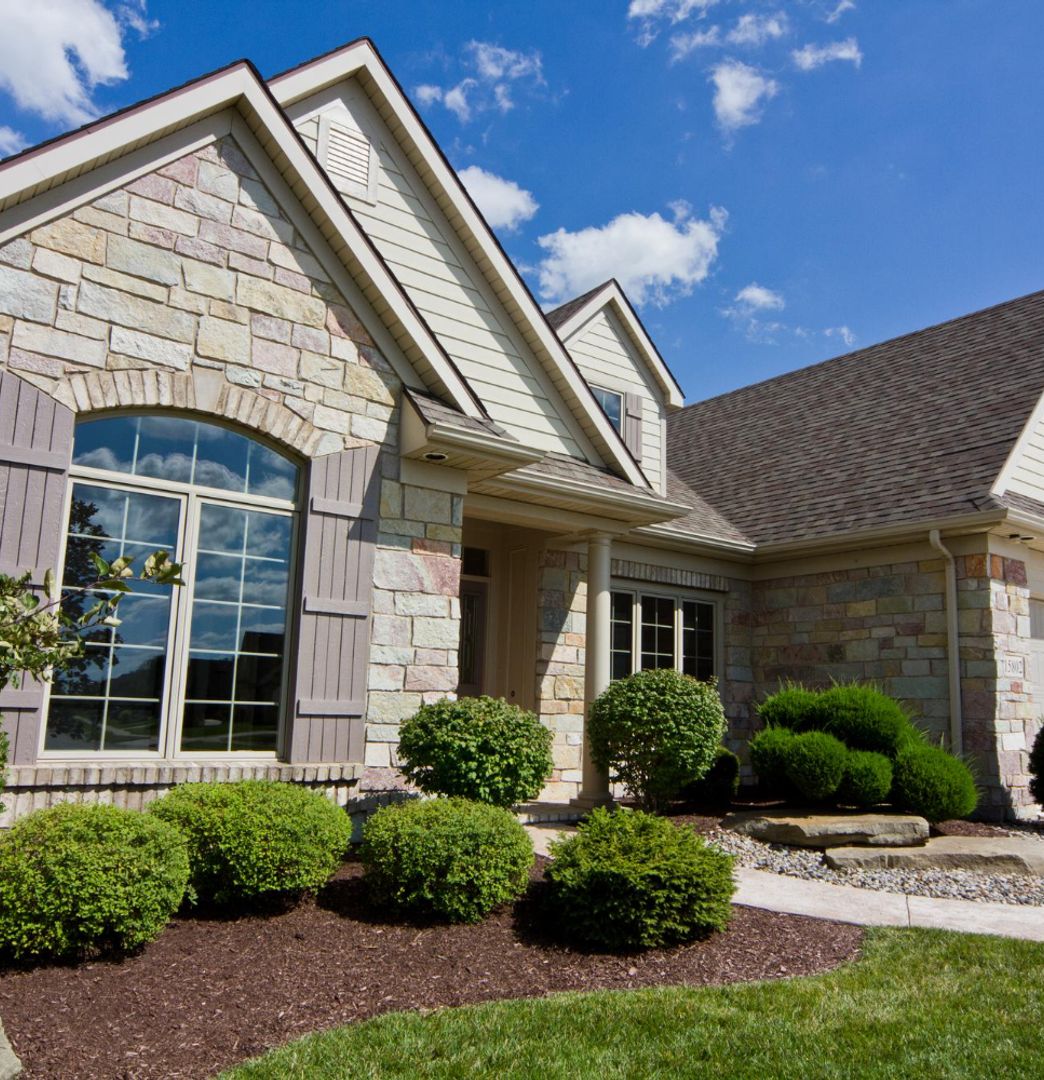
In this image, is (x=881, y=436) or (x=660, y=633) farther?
(x=881, y=436)

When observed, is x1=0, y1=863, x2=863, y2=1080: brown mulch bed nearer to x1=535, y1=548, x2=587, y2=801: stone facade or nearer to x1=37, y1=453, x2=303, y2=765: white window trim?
x1=37, y1=453, x2=303, y2=765: white window trim

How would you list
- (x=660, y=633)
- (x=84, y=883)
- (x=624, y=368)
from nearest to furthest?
(x=84, y=883)
(x=660, y=633)
(x=624, y=368)

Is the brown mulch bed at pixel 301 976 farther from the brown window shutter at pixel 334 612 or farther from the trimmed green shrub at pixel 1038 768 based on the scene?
the trimmed green shrub at pixel 1038 768

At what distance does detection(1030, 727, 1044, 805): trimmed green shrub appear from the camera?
1002 centimetres

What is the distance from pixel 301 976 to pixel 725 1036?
1971 mm

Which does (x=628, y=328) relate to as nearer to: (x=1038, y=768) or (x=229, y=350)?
(x=229, y=350)

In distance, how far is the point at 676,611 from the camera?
12547mm

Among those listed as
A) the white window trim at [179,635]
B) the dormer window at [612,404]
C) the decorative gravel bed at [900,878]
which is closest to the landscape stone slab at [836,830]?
the decorative gravel bed at [900,878]

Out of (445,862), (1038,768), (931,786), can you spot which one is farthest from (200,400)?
(1038,768)

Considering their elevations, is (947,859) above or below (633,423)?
below

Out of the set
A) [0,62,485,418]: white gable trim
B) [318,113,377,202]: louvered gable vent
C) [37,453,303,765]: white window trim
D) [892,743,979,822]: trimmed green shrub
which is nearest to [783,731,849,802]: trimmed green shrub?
[892,743,979,822]: trimmed green shrub

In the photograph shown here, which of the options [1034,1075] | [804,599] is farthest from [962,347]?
[1034,1075]

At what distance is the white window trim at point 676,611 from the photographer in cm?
1195

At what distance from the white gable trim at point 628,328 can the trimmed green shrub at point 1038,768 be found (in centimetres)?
596
